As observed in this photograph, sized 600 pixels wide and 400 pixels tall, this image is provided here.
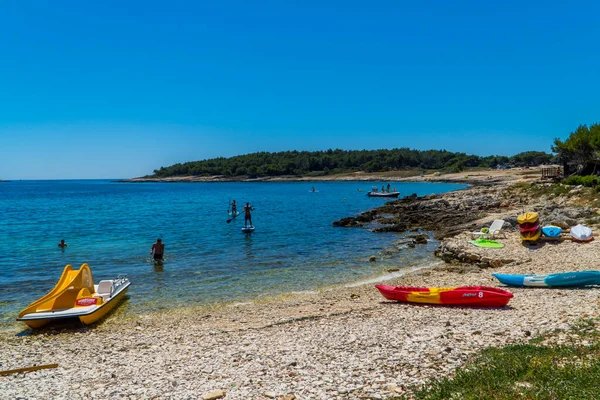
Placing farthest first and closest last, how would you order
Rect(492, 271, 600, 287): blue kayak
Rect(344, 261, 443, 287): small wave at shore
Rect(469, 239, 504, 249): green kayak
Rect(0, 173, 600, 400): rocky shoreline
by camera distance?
1. Rect(469, 239, 504, 249): green kayak
2. Rect(344, 261, 443, 287): small wave at shore
3. Rect(492, 271, 600, 287): blue kayak
4. Rect(0, 173, 600, 400): rocky shoreline

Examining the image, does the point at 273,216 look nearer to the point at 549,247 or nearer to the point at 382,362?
the point at 549,247

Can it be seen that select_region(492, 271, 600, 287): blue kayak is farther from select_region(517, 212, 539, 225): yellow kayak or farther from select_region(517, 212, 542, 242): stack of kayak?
select_region(517, 212, 539, 225): yellow kayak

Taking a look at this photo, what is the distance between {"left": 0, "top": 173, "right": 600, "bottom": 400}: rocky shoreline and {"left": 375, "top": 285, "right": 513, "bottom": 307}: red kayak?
1.19 ft

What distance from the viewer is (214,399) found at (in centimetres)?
759

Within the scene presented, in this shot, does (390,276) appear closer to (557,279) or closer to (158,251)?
(557,279)

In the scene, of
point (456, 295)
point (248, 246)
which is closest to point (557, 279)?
point (456, 295)

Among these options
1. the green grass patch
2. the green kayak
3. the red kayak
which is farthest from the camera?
the green kayak

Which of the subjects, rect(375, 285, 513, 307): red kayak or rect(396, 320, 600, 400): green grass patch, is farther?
rect(375, 285, 513, 307): red kayak

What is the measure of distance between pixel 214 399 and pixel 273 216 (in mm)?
46158

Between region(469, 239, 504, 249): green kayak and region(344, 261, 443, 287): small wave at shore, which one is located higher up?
region(469, 239, 504, 249): green kayak

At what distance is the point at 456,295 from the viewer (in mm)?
13773

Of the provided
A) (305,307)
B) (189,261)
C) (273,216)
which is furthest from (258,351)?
(273,216)

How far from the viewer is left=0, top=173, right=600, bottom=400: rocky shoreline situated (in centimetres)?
808

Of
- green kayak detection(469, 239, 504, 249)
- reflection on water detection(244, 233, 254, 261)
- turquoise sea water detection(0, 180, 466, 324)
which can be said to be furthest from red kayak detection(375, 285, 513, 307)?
reflection on water detection(244, 233, 254, 261)
